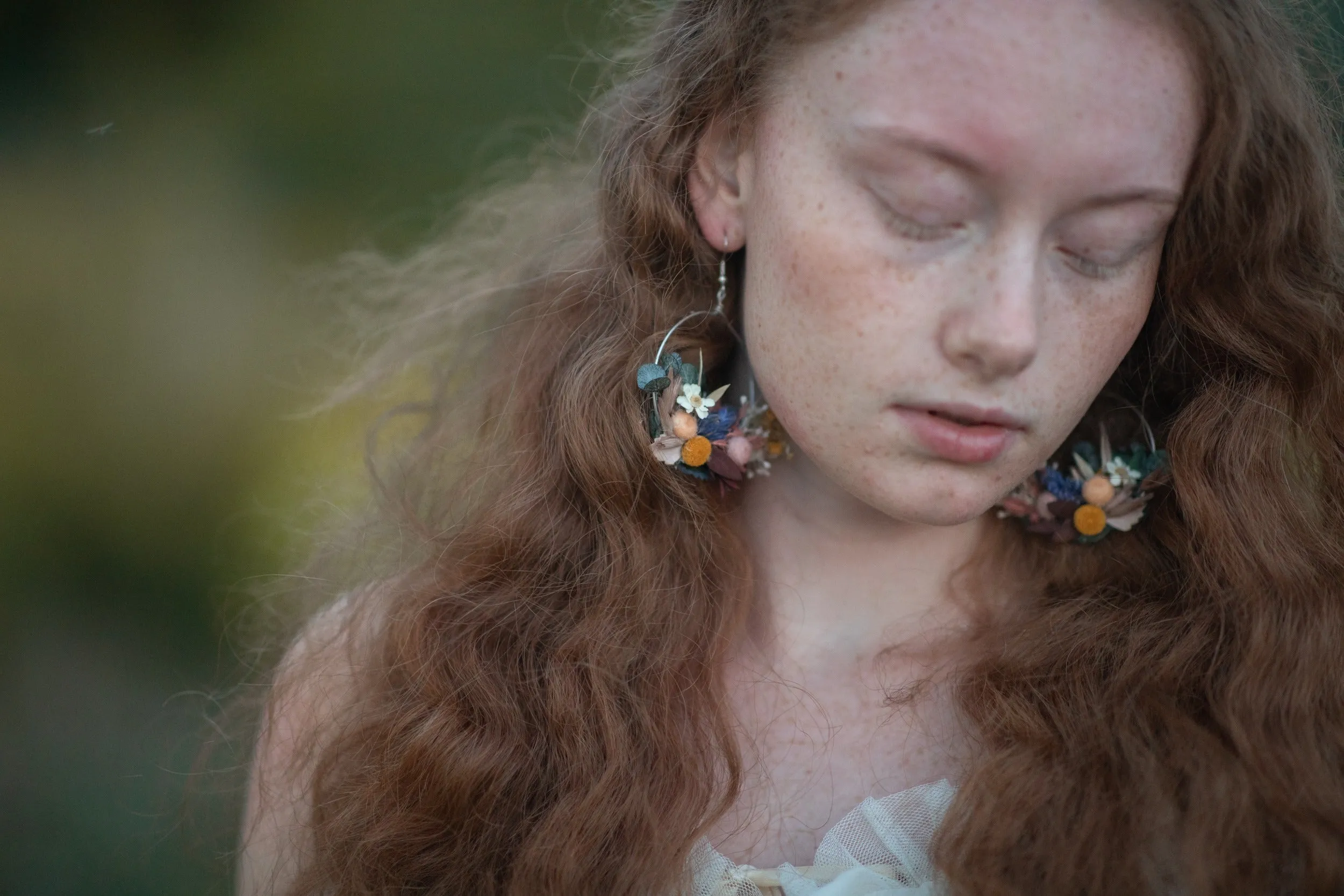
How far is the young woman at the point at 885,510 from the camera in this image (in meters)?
1.09

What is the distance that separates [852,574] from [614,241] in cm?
54

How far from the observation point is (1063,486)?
1355 mm

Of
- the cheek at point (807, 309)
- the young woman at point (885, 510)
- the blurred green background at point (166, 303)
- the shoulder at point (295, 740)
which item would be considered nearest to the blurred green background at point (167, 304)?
the blurred green background at point (166, 303)

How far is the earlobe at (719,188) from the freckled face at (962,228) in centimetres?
10

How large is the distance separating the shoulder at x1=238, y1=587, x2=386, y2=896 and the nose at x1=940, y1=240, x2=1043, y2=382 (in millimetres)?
842

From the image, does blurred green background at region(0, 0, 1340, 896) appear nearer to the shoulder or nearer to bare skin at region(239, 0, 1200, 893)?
the shoulder

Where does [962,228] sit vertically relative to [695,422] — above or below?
above

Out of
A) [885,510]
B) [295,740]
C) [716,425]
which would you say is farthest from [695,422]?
[295,740]

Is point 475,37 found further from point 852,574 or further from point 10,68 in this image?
point 852,574

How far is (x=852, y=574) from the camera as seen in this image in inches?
54.7

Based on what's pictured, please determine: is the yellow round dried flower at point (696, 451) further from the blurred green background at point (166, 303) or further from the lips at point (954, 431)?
the blurred green background at point (166, 303)

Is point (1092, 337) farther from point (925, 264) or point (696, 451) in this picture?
point (696, 451)

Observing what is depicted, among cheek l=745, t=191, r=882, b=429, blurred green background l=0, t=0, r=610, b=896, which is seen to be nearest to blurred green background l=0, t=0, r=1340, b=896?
blurred green background l=0, t=0, r=610, b=896

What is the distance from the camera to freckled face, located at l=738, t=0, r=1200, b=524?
1066mm
